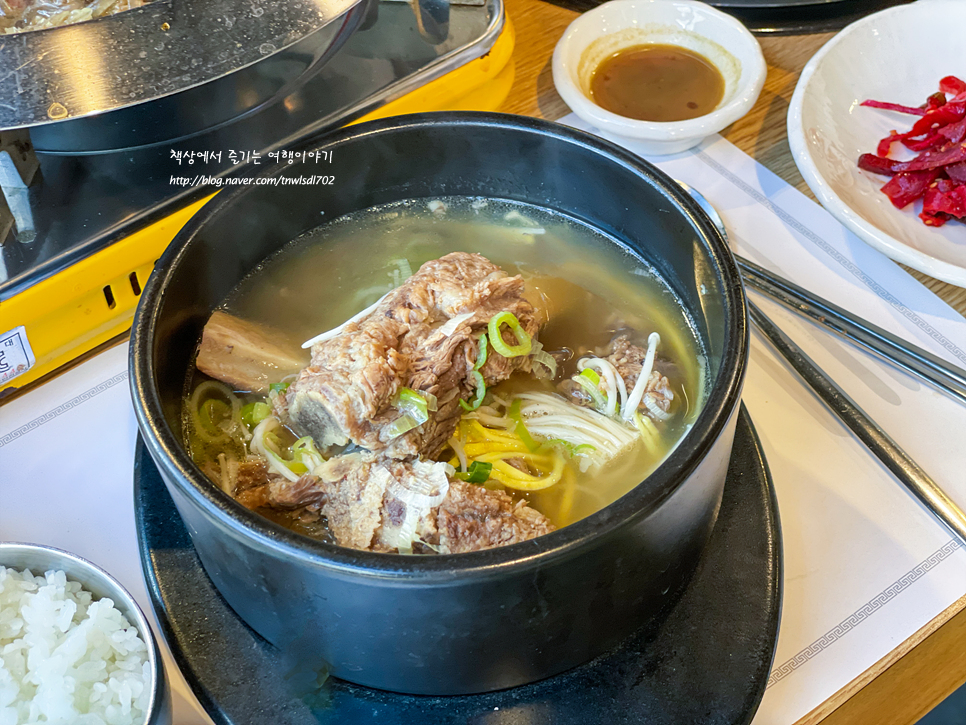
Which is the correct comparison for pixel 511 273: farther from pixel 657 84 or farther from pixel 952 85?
pixel 952 85

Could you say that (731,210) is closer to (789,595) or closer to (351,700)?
(789,595)

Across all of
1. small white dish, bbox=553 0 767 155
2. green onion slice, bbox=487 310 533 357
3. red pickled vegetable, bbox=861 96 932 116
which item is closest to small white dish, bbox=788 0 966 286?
red pickled vegetable, bbox=861 96 932 116

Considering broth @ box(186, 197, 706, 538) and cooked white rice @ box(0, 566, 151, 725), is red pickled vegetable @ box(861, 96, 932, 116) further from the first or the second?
cooked white rice @ box(0, 566, 151, 725)

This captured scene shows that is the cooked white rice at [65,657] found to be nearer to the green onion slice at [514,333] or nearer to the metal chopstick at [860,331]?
the green onion slice at [514,333]

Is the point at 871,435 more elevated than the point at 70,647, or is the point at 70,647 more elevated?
the point at 70,647

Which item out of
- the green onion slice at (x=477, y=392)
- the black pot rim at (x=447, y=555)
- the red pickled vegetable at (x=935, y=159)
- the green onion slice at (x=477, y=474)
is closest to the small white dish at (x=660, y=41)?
the red pickled vegetable at (x=935, y=159)

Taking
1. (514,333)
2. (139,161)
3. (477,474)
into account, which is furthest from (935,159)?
(139,161)
